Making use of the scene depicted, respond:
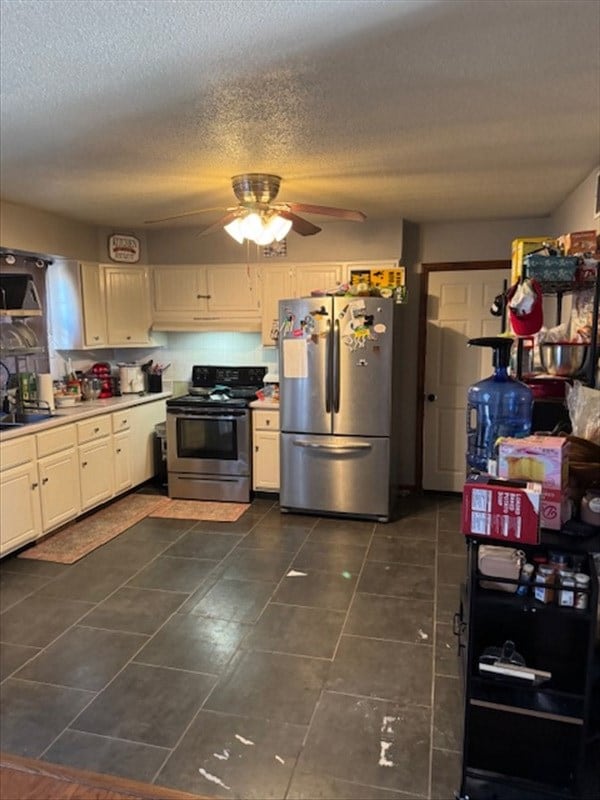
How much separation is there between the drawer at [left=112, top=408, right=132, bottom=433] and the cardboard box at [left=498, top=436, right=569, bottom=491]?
3641mm

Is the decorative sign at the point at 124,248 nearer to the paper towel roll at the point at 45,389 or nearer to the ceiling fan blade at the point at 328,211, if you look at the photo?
the paper towel roll at the point at 45,389

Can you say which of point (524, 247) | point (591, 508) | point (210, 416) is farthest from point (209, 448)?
point (591, 508)

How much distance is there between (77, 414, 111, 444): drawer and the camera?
4176 millimetres

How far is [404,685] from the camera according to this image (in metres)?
2.39

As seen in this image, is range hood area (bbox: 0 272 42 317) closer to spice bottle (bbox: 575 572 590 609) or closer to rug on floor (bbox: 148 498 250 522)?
rug on floor (bbox: 148 498 250 522)

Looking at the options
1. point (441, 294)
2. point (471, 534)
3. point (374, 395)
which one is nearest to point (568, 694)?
point (471, 534)

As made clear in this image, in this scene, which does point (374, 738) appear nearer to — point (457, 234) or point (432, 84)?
point (432, 84)

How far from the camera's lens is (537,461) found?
152 centimetres

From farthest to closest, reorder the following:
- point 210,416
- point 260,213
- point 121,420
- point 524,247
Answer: point 210,416 < point 121,420 < point 260,213 < point 524,247

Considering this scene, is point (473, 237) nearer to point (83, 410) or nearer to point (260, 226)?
point (260, 226)

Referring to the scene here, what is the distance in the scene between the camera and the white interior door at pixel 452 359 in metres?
4.76

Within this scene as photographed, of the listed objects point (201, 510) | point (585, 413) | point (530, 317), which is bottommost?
point (201, 510)

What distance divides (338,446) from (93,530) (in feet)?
6.32

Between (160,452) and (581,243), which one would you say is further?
(160,452)
